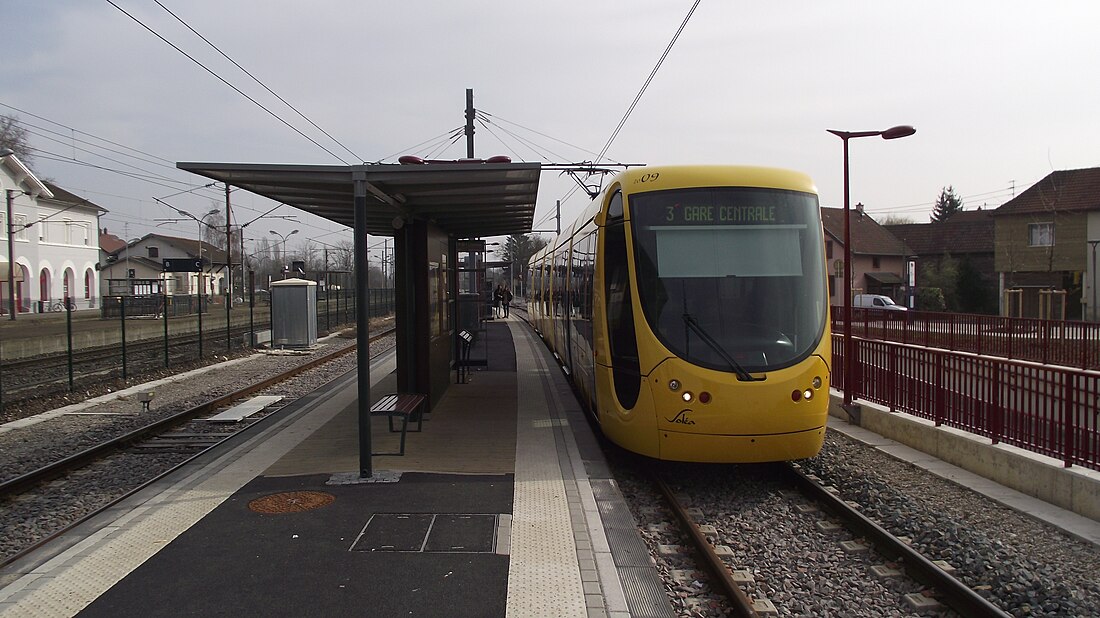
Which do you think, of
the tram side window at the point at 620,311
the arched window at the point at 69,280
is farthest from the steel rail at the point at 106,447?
the arched window at the point at 69,280

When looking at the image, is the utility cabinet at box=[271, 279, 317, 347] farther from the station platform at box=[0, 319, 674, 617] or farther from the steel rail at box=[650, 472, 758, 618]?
the steel rail at box=[650, 472, 758, 618]

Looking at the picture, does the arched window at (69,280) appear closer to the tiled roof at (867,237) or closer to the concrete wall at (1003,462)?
the tiled roof at (867,237)

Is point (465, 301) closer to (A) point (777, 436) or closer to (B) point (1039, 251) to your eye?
(A) point (777, 436)

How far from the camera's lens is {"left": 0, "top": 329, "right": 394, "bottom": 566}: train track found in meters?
7.81

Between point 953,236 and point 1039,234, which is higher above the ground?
point 953,236

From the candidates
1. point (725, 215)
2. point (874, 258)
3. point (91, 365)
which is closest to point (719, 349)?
point (725, 215)

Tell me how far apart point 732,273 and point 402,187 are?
3832 millimetres

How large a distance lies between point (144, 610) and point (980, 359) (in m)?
8.24

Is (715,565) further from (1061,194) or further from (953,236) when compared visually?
(953,236)

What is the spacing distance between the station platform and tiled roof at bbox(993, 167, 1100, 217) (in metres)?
40.2

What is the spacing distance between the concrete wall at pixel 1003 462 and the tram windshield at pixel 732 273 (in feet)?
7.10

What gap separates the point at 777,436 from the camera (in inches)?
310

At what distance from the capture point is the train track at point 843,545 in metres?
5.24

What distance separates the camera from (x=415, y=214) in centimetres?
1180
